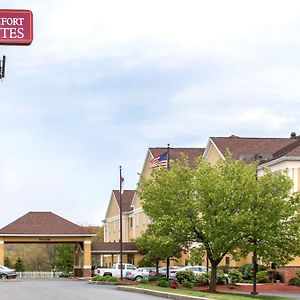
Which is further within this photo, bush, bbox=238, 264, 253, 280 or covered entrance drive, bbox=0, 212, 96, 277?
covered entrance drive, bbox=0, 212, 96, 277

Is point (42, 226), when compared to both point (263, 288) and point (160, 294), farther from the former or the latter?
point (160, 294)

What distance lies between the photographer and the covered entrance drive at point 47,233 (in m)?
→ 78.0

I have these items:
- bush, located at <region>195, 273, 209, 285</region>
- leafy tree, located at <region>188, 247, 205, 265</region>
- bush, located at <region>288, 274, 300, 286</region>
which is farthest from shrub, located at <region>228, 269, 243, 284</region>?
leafy tree, located at <region>188, 247, 205, 265</region>

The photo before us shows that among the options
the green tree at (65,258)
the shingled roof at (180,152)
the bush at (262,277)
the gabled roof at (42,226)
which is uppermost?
the shingled roof at (180,152)

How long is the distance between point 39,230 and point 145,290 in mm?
37090

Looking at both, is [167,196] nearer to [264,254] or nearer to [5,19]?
[264,254]

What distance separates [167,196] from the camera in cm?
4603

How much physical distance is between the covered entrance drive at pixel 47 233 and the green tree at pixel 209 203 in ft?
106

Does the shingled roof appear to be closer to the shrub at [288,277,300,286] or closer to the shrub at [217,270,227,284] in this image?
the shrub at [217,270,227,284]

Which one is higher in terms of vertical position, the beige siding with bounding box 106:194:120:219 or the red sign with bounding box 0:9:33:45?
the red sign with bounding box 0:9:33:45

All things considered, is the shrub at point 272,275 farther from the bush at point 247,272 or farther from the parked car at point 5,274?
the parked car at point 5,274

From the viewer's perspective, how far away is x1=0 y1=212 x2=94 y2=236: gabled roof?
78.2 m

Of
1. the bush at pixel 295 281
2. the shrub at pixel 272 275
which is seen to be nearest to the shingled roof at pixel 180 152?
the shrub at pixel 272 275

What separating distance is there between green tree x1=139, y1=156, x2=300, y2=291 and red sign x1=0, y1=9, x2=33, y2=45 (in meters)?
21.7
